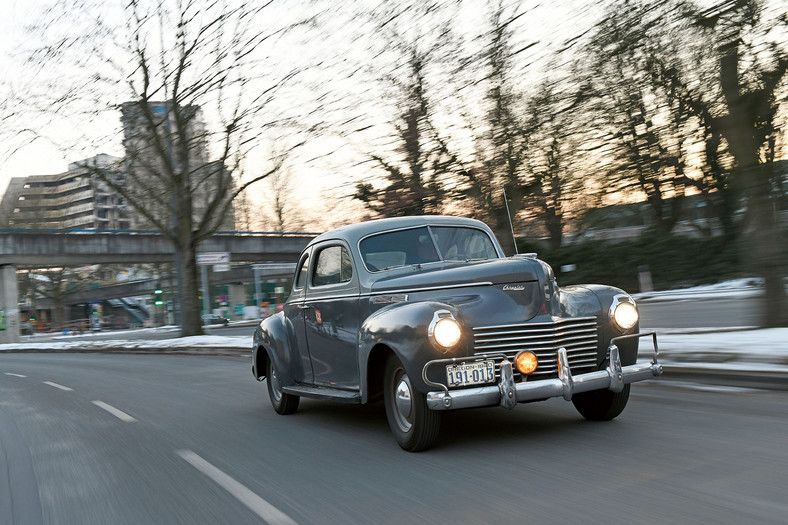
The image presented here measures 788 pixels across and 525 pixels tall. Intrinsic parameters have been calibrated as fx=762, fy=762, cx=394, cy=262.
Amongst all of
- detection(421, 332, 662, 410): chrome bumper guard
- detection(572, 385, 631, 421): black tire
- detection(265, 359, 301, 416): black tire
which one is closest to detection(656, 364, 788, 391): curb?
detection(572, 385, 631, 421): black tire

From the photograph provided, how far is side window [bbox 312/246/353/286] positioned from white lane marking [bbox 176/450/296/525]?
76.0 inches

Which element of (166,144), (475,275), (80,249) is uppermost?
(166,144)

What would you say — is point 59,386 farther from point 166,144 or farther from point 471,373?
point 166,144

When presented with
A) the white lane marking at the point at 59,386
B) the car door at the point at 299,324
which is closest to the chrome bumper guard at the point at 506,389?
the car door at the point at 299,324

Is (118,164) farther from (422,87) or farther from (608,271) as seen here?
(608,271)

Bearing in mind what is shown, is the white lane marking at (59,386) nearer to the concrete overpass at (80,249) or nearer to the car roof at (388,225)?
the car roof at (388,225)

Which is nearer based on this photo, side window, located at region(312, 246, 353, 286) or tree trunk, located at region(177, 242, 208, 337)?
side window, located at region(312, 246, 353, 286)

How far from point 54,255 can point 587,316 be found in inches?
1578

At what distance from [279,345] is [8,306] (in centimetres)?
3963

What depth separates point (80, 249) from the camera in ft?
136

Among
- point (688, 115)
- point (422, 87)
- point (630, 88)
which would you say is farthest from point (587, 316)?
point (688, 115)

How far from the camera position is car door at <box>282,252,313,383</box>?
23.6ft

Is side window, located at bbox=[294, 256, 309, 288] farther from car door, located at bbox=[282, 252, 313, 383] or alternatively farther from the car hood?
the car hood

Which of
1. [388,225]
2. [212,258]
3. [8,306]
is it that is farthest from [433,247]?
[8,306]
